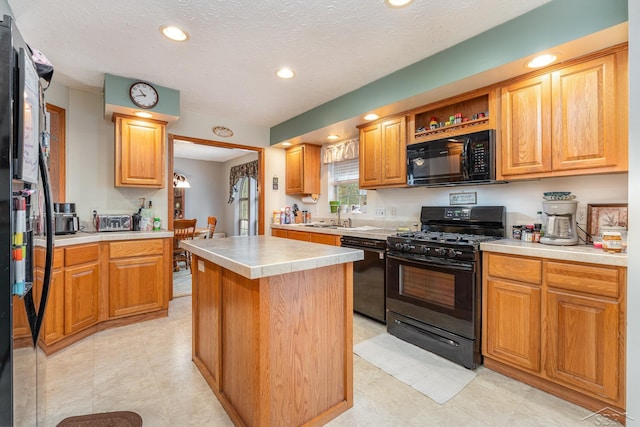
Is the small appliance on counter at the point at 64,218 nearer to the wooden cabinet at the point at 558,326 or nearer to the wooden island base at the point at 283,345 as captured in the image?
the wooden island base at the point at 283,345

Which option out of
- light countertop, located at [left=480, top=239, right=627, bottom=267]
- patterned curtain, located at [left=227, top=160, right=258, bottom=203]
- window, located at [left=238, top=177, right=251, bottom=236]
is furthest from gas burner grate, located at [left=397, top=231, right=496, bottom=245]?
window, located at [left=238, top=177, right=251, bottom=236]

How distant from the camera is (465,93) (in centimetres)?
256

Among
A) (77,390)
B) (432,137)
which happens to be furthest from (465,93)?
(77,390)

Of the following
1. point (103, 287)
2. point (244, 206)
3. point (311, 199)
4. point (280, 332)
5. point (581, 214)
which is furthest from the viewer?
point (244, 206)

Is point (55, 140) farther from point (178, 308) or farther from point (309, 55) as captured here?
point (309, 55)

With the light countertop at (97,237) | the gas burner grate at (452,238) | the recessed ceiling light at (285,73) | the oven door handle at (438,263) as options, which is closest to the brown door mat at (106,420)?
the light countertop at (97,237)

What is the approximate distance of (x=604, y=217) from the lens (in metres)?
2.06

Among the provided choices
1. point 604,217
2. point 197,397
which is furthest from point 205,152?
point 604,217

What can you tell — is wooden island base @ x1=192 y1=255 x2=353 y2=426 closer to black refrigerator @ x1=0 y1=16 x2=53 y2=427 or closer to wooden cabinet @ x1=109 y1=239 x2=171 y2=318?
black refrigerator @ x1=0 y1=16 x2=53 y2=427

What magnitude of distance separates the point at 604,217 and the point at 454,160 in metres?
1.09

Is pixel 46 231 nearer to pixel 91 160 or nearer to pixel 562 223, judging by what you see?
pixel 91 160

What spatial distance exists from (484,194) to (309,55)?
6.55 feet

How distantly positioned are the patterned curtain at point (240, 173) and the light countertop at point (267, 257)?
5.01 meters

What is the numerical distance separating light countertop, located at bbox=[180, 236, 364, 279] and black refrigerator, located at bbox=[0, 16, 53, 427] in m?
0.71
